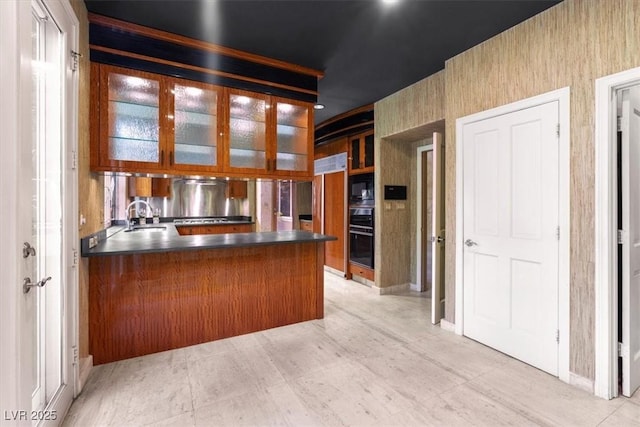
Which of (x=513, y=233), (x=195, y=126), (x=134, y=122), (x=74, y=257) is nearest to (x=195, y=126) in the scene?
(x=195, y=126)

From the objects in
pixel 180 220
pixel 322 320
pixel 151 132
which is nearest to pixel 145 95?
pixel 151 132

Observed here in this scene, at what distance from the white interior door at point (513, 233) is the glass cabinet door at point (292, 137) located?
1625 millimetres

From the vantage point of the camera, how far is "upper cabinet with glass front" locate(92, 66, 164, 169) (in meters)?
2.49

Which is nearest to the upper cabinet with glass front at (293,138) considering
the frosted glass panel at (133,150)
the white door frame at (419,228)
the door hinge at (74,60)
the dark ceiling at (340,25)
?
the dark ceiling at (340,25)

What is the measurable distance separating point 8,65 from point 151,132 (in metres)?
1.59

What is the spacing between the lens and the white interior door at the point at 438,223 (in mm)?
3193

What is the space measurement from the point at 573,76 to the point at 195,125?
3.02 meters

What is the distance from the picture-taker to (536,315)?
7.75 ft

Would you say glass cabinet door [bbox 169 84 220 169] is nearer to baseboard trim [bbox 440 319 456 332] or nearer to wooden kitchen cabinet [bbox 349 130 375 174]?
wooden kitchen cabinet [bbox 349 130 375 174]

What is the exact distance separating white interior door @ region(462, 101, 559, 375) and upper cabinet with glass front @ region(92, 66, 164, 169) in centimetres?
283

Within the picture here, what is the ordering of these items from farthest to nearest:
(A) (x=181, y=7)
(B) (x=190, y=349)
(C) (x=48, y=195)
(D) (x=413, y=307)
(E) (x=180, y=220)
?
(E) (x=180, y=220), (D) (x=413, y=307), (B) (x=190, y=349), (A) (x=181, y=7), (C) (x=48, y=195)

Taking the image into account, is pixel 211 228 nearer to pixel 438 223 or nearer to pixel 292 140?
pixel 292 140

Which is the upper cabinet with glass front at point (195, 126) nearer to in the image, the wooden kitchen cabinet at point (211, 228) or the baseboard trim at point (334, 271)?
the wooden kitchen cabinet at point (211, 228)

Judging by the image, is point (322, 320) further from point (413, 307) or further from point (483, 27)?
point (483, 27)
